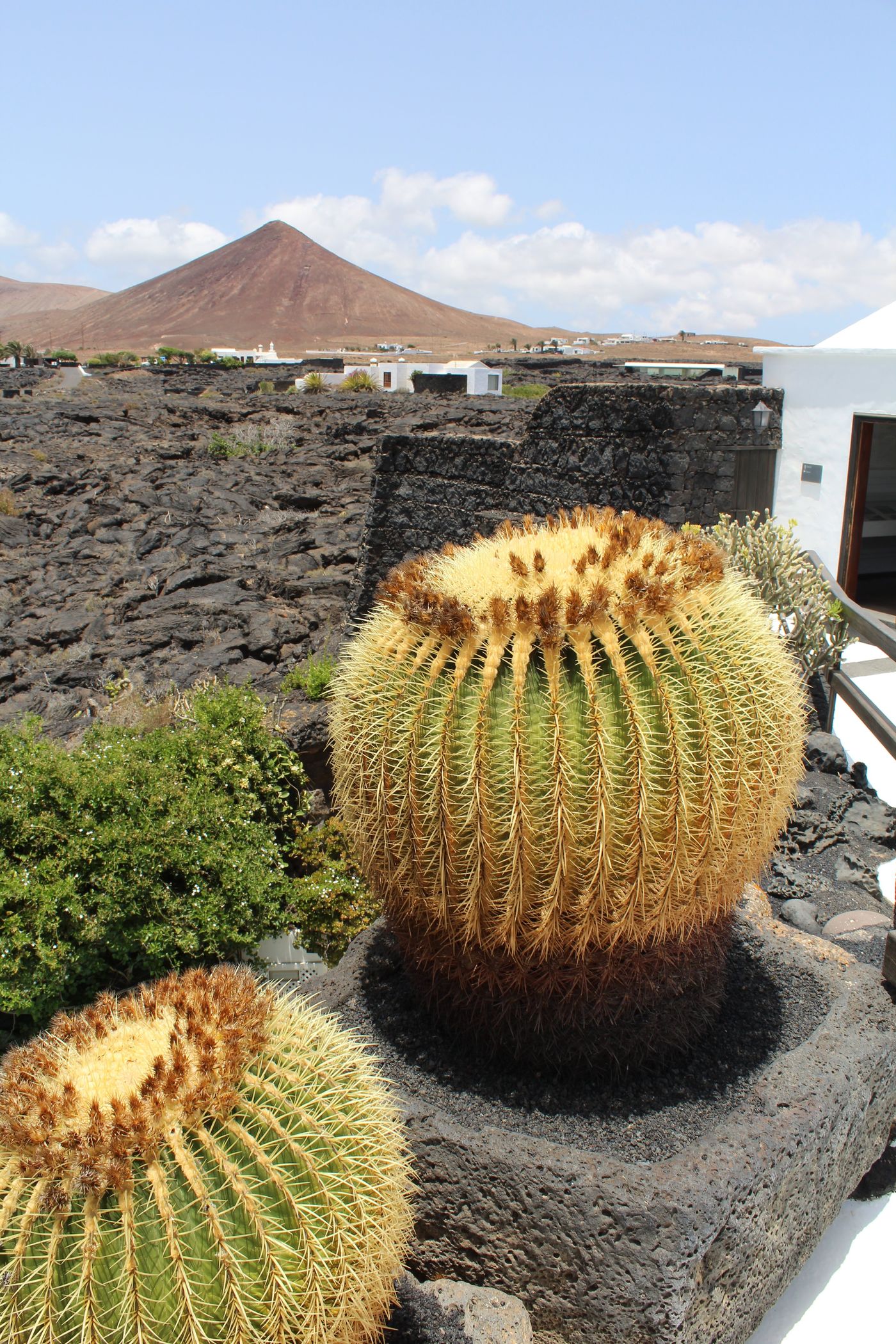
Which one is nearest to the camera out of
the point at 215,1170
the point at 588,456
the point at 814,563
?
the point at 215,1170

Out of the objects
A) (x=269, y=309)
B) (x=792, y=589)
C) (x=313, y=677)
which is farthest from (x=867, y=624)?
(x=269, y=309)

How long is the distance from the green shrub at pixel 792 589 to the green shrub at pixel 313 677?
2.83 m

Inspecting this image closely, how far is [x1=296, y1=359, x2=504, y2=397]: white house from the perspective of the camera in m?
30.1

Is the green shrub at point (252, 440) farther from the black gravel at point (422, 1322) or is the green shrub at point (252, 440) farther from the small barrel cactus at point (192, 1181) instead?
the small barrel cactus at point (192, 1181)

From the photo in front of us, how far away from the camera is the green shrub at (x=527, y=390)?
1075 inches

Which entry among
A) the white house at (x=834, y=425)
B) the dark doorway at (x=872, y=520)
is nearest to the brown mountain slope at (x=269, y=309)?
the dark doorway at (x=872, y=520)

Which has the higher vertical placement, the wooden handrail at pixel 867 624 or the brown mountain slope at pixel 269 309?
the brown mountain slope at pixel 269 309

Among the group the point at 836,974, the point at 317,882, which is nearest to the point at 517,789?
the point at 836,974

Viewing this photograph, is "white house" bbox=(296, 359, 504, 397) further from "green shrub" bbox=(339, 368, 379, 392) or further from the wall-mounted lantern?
the wall-mounted lantern

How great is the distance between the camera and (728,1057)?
10.4 ft

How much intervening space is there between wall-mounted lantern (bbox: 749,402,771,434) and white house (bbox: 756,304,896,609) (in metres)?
0.99

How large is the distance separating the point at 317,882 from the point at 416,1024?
174cm

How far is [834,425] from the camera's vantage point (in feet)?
31.0

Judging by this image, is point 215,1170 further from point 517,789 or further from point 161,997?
point 517,789
